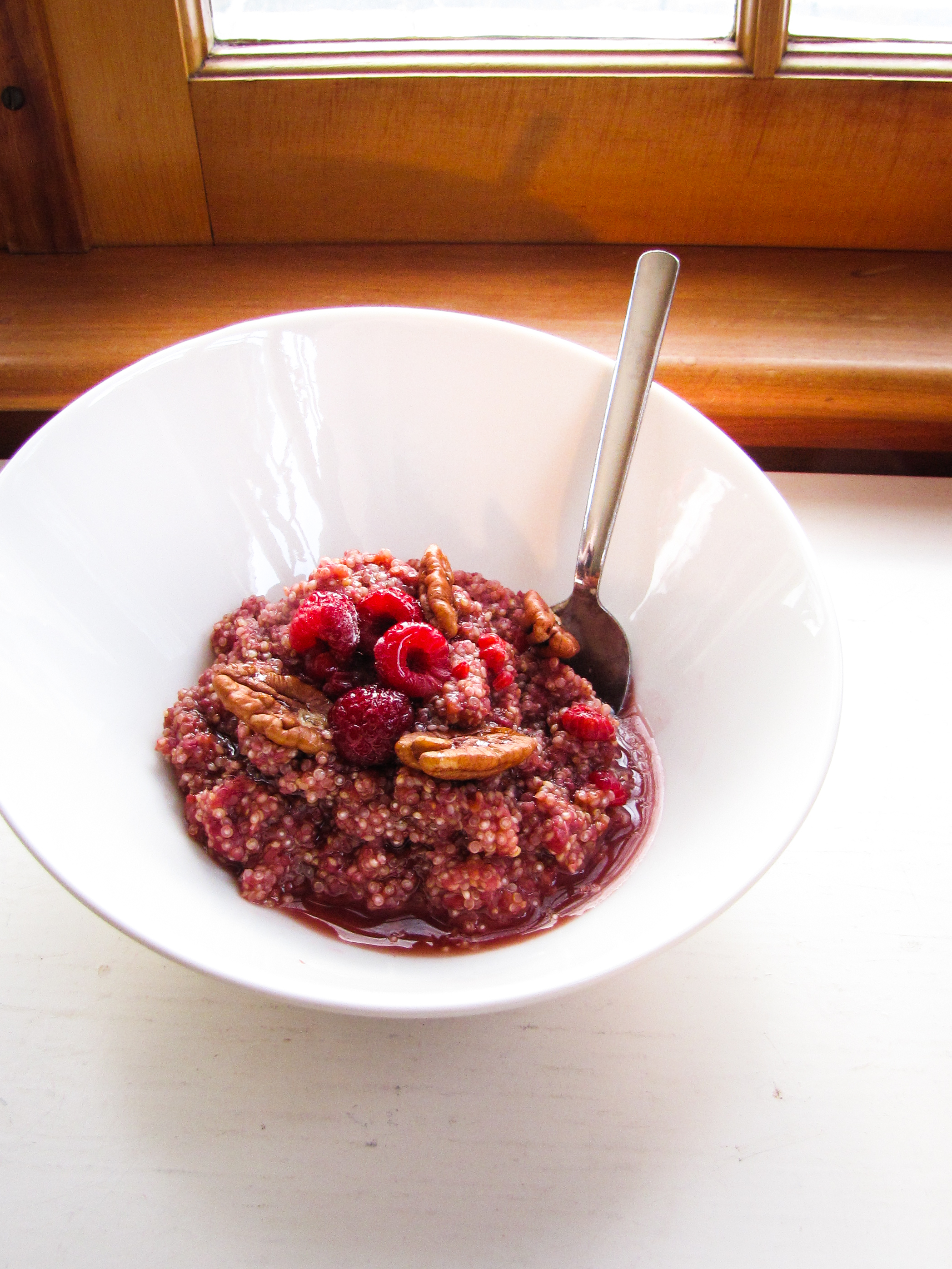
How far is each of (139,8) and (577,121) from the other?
725mm

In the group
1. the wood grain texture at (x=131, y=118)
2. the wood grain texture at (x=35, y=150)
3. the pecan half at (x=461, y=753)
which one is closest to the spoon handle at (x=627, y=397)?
the pecan half at (x=461, y=753)

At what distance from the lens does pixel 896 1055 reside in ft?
3.07

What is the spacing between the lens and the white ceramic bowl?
79 centimetres

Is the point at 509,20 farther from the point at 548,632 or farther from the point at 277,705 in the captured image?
the point at 277,705

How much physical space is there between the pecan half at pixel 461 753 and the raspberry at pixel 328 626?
12 centimetres

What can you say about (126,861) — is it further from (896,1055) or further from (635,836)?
(896,1055)

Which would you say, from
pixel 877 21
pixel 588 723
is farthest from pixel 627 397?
pixel 877 21

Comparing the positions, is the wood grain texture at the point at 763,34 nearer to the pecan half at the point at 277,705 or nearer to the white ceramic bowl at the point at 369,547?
the white ceramic bowl at the point at 369,547

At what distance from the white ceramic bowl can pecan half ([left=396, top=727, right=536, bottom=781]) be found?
0.16 m

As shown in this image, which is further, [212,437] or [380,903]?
[212,437]

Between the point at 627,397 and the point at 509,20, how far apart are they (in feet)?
3.02

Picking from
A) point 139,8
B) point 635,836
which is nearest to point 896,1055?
point 635,836

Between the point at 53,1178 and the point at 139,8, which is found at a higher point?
the point at 139,8

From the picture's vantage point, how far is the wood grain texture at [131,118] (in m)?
1.49
